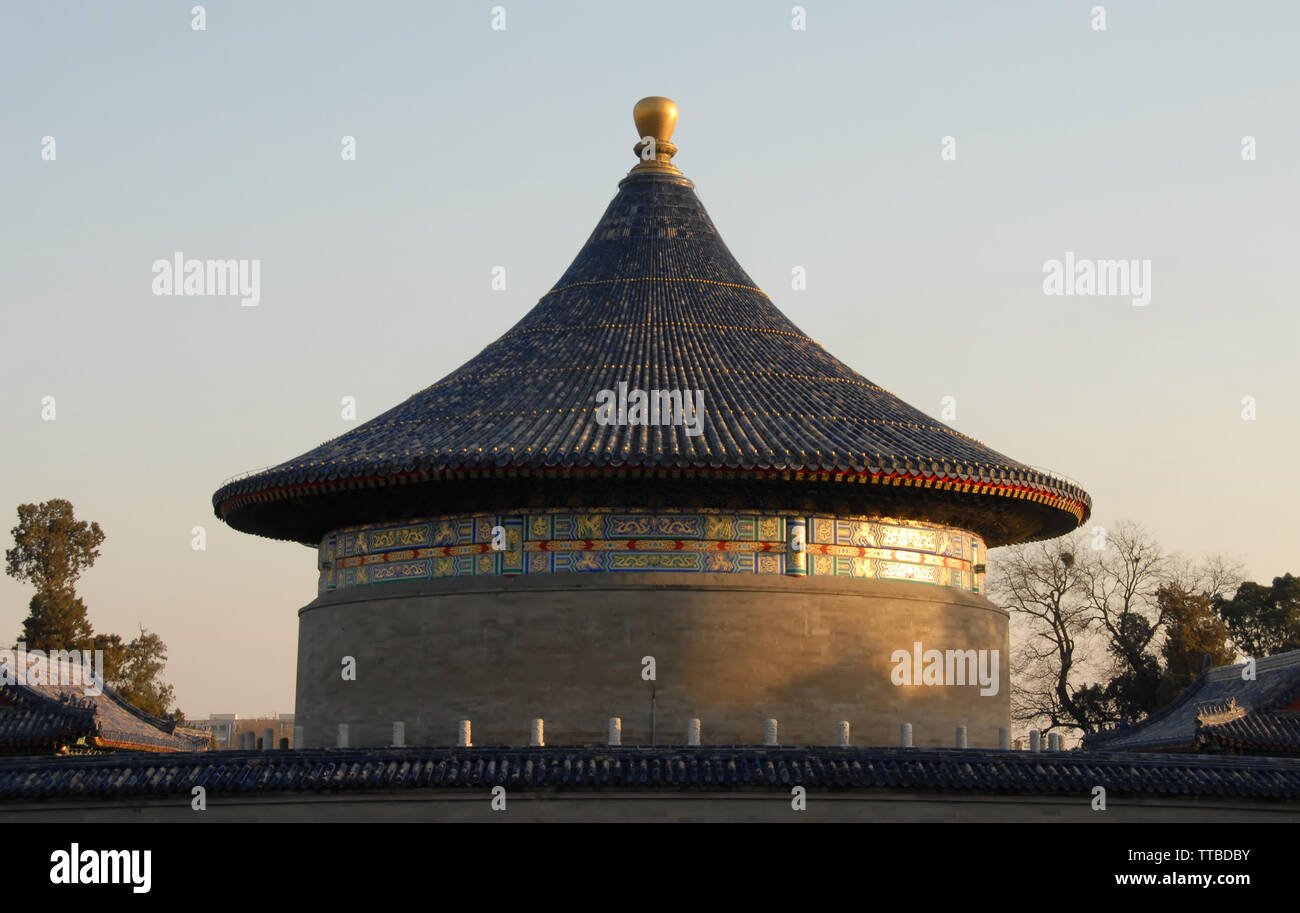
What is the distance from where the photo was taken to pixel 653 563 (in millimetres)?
21828

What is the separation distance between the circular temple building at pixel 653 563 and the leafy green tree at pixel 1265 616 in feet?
84.8

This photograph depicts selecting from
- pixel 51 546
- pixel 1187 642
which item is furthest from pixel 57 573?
pixel 1187 642

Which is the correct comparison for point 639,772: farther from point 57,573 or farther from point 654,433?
point 57,573

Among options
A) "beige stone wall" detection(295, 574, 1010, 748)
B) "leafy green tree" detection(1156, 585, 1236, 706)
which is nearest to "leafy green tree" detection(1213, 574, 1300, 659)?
"leafy green tree" detection(1156, 585, 1236, 706)

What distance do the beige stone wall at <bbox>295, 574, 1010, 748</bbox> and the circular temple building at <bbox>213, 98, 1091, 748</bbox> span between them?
29mm

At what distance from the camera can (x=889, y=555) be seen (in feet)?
75.0

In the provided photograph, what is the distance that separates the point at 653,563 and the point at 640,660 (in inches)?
50.2

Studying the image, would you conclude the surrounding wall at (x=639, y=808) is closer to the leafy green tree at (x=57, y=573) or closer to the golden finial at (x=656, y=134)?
the golden finial at (x=656, y=134)

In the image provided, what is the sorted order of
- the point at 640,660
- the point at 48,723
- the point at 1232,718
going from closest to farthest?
the point at 640,660 → the point at 48,723 → the point at 1232,718

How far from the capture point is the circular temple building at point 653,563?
21.5 m

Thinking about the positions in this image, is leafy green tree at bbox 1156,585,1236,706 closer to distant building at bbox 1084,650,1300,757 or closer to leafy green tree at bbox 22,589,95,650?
distant building at bbox 1084,650,1300,757

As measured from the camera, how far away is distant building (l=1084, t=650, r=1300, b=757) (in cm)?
2625

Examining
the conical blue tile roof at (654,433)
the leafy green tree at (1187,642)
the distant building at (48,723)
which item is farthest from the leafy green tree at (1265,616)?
the distant building at (48,723)
